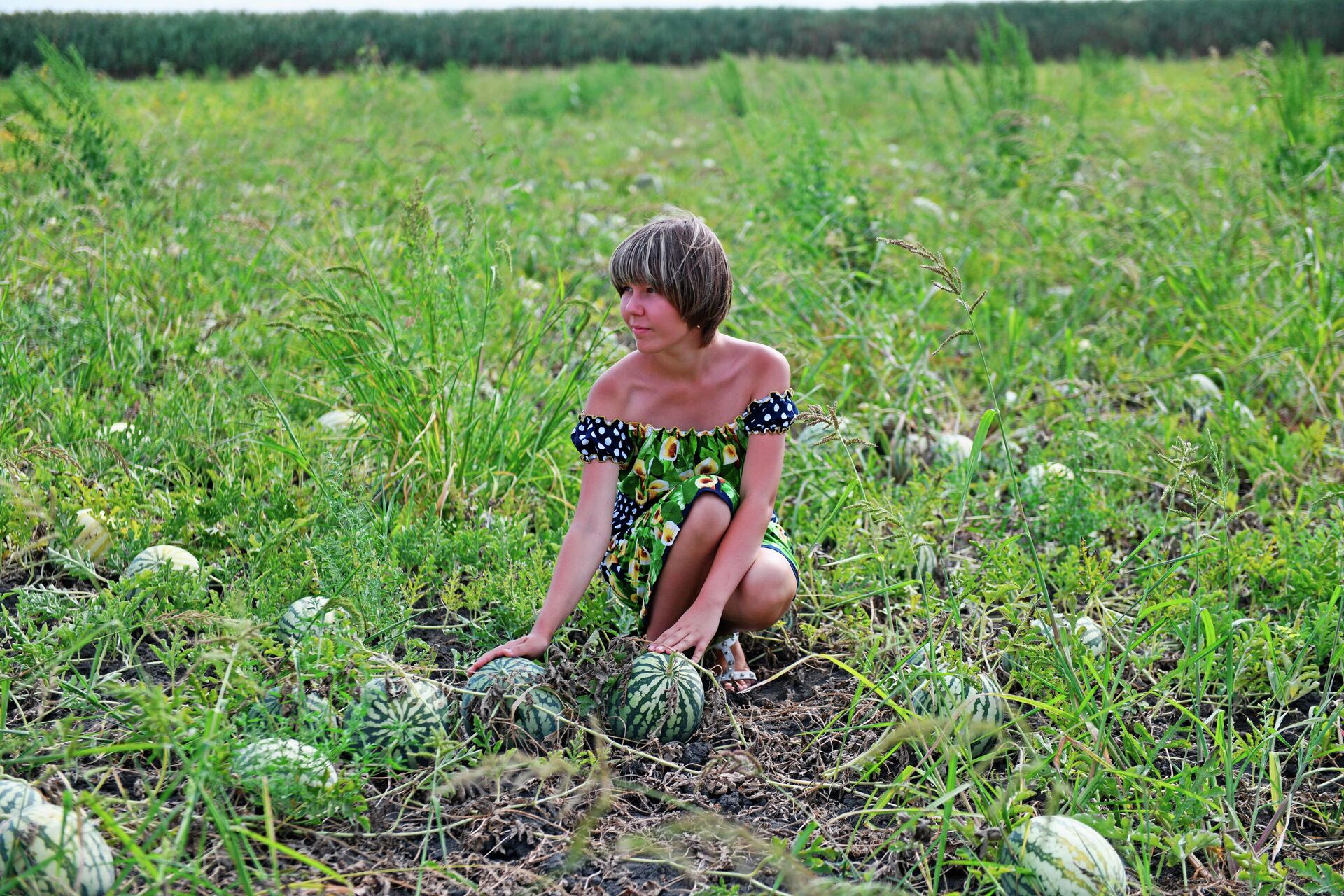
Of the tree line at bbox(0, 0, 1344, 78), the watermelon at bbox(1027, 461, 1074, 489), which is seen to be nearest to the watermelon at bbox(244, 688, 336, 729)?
the watermelon at bbox(1027, 461, 1074, 489)

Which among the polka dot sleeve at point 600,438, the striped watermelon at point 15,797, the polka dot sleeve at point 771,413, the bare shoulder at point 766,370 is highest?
the bare shoulder at point 766,370

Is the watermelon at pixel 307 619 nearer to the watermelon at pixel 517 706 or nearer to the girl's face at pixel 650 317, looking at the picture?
the watermelon at pixel 517 706

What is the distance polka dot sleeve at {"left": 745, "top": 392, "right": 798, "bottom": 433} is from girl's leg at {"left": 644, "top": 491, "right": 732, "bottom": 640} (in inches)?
7.7

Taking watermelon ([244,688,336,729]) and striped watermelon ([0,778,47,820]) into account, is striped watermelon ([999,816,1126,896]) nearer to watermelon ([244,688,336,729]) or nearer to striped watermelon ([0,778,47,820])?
watermelon ([244,688,336,729])

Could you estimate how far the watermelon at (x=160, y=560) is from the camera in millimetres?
2388

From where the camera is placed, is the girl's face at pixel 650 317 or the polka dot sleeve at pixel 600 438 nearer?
the girl's face at pixel 650 317

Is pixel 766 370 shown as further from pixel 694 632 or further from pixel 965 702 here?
pixel 965 702

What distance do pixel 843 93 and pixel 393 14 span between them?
50.6ft

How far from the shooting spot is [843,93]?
11000 millimetres

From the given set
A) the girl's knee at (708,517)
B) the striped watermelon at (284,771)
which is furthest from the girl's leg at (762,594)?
the striped watermelon at (284,771)

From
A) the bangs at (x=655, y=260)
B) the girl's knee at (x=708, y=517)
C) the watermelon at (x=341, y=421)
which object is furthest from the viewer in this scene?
the watermelon at (x=341, y=421)

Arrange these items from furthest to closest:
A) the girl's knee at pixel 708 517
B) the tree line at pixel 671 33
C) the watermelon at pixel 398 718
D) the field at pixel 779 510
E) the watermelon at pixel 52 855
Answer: the tree line at pixel 671 33
the girl's knee at pixel 708 517
the watermelon at pixel 398 718
the field at pixel 779 510
the watermelon at pixel 52 855

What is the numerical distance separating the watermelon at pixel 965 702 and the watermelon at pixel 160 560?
159cm

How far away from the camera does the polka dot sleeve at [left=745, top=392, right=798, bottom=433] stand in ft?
7.79
